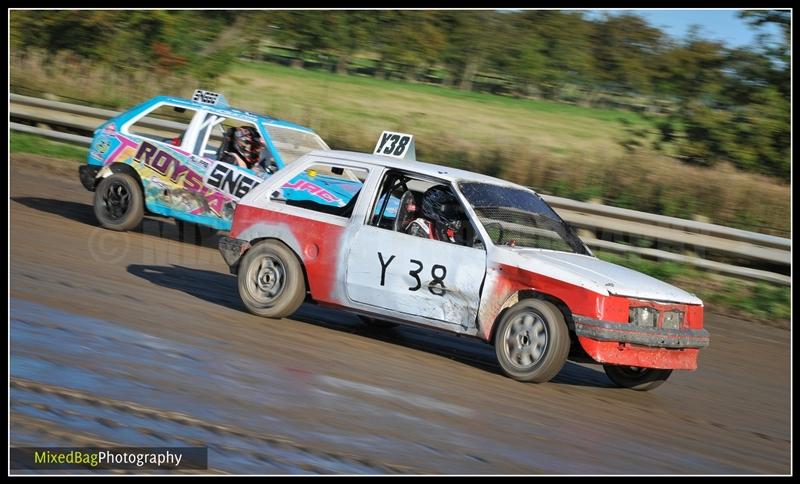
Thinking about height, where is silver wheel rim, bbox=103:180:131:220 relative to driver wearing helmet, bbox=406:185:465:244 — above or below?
below

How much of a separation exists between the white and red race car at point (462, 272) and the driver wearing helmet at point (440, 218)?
1cm

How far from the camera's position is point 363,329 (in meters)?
10.1

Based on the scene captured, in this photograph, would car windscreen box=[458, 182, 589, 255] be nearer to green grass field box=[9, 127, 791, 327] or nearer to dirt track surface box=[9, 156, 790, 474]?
dirt track surface box=[9, 156, 790, 474]

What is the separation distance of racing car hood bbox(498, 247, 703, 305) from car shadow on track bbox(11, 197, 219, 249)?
664 centimetres

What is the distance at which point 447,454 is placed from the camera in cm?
598

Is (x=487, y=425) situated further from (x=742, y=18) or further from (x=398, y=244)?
(x=742, y=18)

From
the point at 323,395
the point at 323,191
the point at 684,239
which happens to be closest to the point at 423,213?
the point at 323,191

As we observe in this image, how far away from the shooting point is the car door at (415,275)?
8.59 m

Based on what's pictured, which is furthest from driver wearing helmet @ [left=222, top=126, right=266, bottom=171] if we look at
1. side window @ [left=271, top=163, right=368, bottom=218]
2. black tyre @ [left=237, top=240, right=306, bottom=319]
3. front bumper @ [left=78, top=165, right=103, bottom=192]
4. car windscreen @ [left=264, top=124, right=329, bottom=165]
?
black tyre @ [left=237, top=240, right=306, bottom=319]

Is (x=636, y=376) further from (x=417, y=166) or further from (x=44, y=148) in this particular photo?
(x=44, y=148)

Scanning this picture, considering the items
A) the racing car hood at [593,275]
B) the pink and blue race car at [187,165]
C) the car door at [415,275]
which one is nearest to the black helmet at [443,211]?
the car door at [415,275]

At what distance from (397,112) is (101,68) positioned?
9092 millimetres

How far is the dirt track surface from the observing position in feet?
19.2

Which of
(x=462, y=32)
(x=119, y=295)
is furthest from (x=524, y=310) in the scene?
(x=462, y=32)
